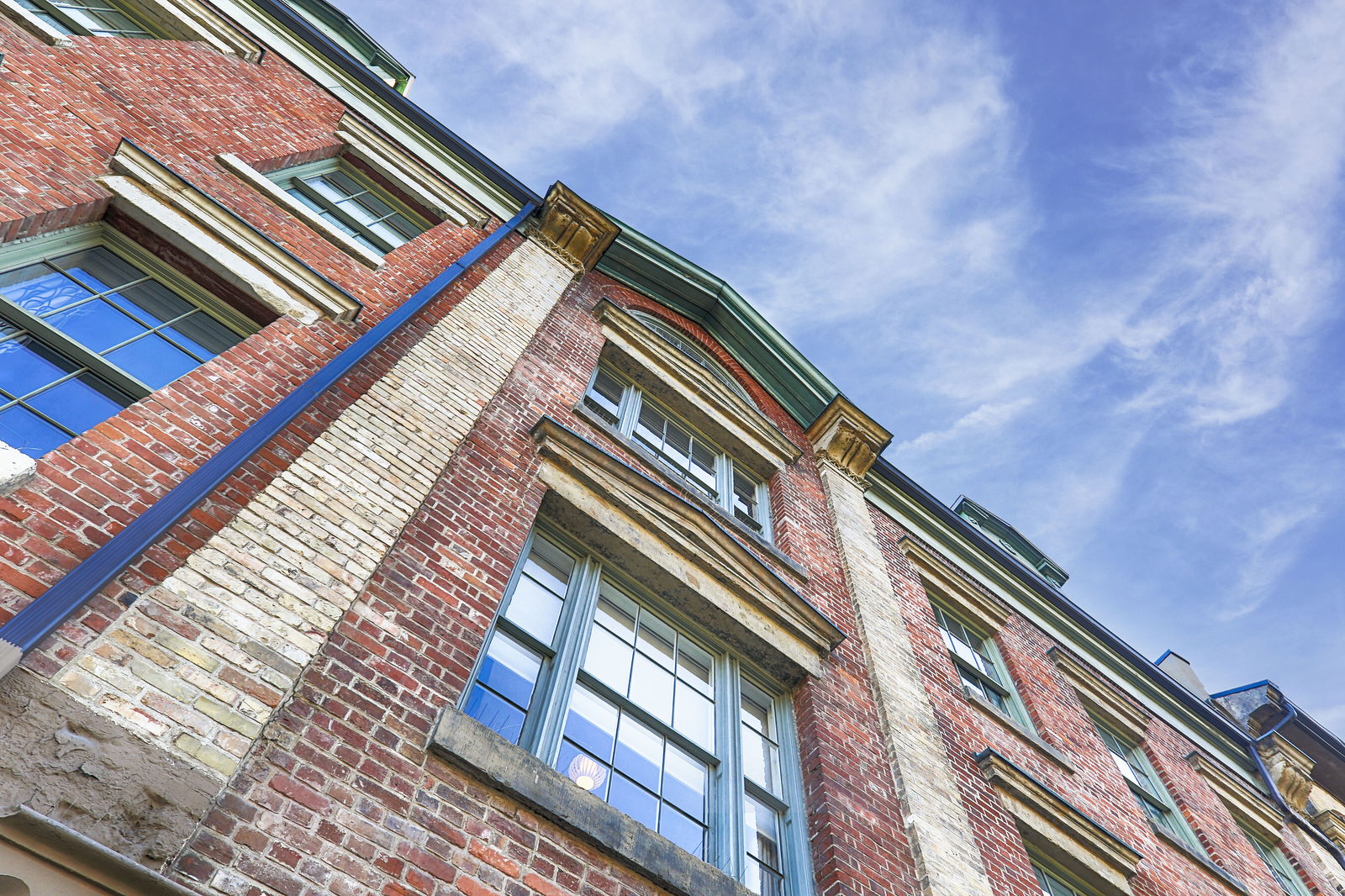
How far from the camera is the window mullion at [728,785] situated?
5.21 meters

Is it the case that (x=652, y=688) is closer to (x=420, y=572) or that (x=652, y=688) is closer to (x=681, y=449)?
(x=420, y=572)

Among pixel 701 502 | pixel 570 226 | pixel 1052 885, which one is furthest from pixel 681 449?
pixel 1052 885

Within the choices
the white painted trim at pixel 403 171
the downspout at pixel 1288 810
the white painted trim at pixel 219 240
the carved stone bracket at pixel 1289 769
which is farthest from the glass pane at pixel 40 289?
the carved stone bracket at pixel 1289 769

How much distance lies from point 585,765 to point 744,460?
591 centimetres

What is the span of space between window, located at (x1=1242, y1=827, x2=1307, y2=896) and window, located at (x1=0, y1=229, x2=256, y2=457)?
14.1 metres

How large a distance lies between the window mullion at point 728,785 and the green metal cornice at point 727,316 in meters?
6.37

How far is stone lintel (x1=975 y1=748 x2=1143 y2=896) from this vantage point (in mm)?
7895

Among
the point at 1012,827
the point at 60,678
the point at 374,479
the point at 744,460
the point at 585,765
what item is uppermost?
the point at 744,460

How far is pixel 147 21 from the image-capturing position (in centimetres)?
953

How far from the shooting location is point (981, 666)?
436 inches

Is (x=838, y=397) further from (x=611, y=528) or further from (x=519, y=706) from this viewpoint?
(x=519, y=706)

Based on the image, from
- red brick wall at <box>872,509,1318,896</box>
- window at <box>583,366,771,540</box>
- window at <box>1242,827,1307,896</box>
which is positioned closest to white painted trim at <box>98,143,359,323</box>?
window at <box>583,366,771,540</box>

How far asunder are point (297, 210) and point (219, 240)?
1.40 meters

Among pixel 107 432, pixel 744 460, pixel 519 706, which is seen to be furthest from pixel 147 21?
pixel 519 706
